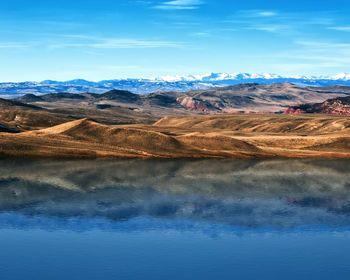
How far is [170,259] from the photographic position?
41.3m

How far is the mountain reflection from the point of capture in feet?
191

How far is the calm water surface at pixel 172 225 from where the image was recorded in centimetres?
3934

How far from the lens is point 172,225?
174 ft

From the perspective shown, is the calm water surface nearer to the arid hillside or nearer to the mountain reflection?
the mountain reflection

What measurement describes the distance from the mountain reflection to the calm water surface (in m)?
0.18

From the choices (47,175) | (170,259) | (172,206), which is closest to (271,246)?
(170,259)

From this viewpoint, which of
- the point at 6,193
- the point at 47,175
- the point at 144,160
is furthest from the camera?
the point at 144,160

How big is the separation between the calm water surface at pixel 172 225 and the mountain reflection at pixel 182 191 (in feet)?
0.58

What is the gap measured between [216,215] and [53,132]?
95619 mm

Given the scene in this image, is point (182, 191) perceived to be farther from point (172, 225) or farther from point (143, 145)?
point (143, 145)

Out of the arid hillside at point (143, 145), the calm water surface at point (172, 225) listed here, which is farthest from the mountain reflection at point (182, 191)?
the arid hillside at point (143, 145)

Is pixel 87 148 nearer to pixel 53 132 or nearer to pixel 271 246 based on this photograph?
pixel 53 132

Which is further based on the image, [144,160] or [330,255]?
[144,160]

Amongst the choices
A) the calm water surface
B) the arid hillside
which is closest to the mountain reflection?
the calm water surface
